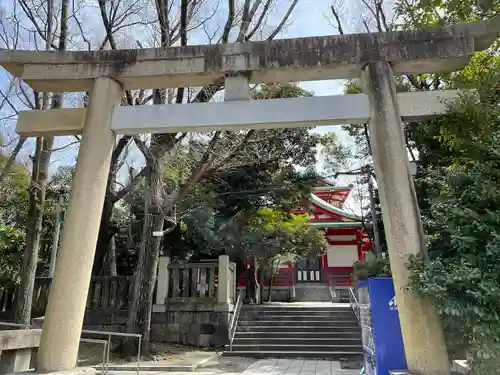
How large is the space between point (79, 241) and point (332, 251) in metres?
19.3

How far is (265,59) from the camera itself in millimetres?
4543

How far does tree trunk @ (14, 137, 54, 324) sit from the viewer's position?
8.41 m

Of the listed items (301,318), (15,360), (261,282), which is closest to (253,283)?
(261,282)

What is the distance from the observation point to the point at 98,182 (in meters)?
4.25

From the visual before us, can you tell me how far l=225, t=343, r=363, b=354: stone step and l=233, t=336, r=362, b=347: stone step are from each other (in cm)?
14

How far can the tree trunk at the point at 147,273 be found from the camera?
329 inches

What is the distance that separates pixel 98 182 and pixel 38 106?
21.4 feet

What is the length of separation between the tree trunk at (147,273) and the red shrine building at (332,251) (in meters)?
12.5

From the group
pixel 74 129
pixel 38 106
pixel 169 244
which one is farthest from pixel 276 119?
pixel 169 244

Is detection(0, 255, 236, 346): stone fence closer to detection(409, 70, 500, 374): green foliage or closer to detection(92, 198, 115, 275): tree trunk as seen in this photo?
detection(92, 198, 115, 275): tree trunk

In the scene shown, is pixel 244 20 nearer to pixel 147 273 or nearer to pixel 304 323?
pixel 147 273

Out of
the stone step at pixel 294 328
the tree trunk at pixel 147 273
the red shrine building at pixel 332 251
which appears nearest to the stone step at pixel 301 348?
the stone step at pixel 294 328

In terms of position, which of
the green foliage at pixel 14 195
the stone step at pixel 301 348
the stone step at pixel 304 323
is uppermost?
the green foliage at pixel 14 195

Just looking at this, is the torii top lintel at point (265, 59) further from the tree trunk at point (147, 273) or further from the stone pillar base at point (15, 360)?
the tree trunk at point (147, 273)
